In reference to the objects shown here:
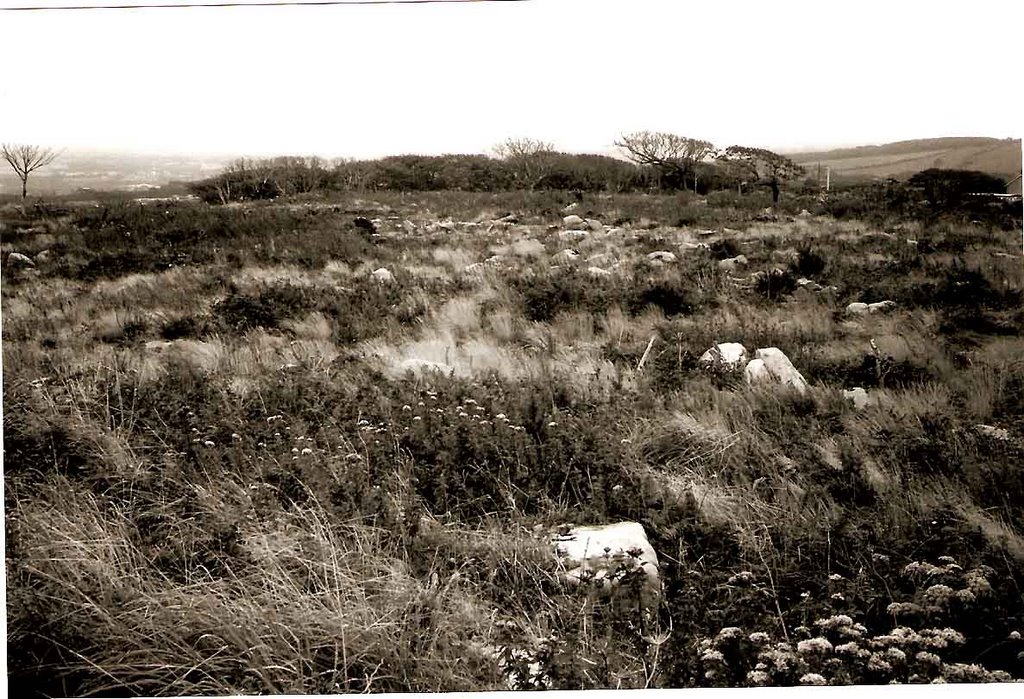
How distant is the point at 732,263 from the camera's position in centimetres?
511

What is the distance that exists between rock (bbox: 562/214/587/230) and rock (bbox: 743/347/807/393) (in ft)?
5.25

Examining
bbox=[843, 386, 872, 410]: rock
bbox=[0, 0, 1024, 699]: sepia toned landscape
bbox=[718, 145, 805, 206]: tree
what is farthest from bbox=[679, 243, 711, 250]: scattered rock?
bbox=[843, 386, 872, 410]: rock

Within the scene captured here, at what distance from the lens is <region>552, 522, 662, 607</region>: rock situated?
3809 millimetres

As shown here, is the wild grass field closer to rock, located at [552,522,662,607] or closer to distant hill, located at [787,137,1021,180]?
rock, located at [552,522,662,607]

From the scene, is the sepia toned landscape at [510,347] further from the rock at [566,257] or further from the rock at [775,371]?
the rock at [566,257]

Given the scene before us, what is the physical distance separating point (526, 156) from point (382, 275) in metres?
1.26

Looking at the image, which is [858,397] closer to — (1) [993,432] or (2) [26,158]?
(1) [993,432]

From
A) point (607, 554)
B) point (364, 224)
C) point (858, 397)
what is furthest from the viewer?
point (364, 224)

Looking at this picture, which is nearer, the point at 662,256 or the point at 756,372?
the point at 756,372

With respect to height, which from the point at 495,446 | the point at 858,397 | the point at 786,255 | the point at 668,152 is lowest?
the point at 495,446

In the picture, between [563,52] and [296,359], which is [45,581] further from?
[563,52]

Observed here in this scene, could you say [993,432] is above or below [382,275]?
below

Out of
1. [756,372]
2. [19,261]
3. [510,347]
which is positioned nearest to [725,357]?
[756,372]

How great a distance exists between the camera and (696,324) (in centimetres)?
494
